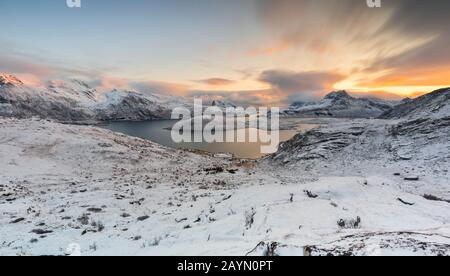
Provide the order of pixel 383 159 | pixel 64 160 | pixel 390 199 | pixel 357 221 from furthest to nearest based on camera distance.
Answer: pixel 64 160, pixel 383 159, pixel 390 199, pixel 357 221

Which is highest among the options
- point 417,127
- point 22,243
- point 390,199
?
point 417,127

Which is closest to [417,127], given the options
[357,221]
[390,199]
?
[390,199]

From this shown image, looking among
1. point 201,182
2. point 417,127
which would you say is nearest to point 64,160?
point 201,182

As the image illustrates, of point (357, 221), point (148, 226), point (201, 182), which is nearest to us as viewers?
point (357, 221)

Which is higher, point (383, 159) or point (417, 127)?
point (417, 127)
